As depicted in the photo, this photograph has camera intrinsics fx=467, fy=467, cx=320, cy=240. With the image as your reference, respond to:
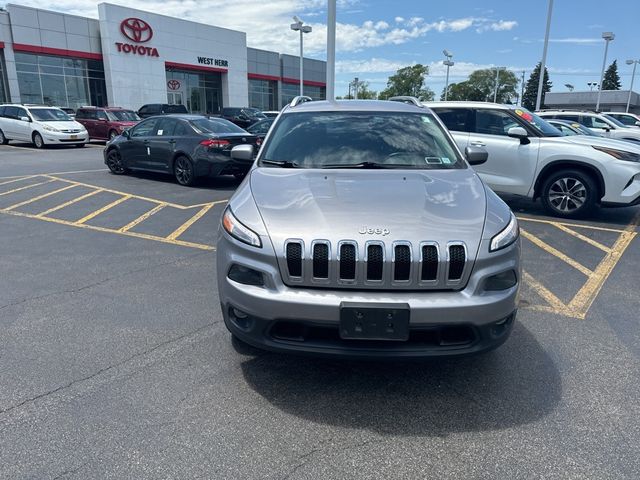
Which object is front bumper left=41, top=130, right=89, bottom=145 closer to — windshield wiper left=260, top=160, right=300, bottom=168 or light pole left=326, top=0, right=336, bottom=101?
light pole left=326, top=0, right=336, bottom=101

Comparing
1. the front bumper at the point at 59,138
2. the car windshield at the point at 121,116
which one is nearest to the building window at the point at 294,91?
the car windshield at the point at 121,116

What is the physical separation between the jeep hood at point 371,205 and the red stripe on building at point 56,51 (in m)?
32.3

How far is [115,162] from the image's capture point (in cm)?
1176

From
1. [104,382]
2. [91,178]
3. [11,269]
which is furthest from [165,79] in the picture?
[104,382]

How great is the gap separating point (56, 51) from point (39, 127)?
14679mm

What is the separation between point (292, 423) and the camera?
2.64 metres

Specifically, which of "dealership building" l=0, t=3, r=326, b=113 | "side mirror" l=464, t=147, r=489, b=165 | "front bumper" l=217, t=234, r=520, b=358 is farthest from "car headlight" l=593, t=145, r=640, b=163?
"dealership building" l=0, t=3, r=326, b=113

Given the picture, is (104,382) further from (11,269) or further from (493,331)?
(11,269)

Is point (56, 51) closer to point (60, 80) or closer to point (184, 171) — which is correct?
point (60, 80)

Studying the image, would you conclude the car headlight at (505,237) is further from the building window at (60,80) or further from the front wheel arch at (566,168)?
the building window at (60,80)

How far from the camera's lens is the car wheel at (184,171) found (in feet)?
33.0

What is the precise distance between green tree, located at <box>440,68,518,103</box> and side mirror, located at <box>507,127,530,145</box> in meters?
94.3

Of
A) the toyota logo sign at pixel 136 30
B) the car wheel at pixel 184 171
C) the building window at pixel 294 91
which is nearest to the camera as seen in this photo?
the car wheel at pixel 184 171

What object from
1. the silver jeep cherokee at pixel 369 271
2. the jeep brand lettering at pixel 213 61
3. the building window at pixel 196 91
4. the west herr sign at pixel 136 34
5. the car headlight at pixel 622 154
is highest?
the west herr sign at pixel 136 34
